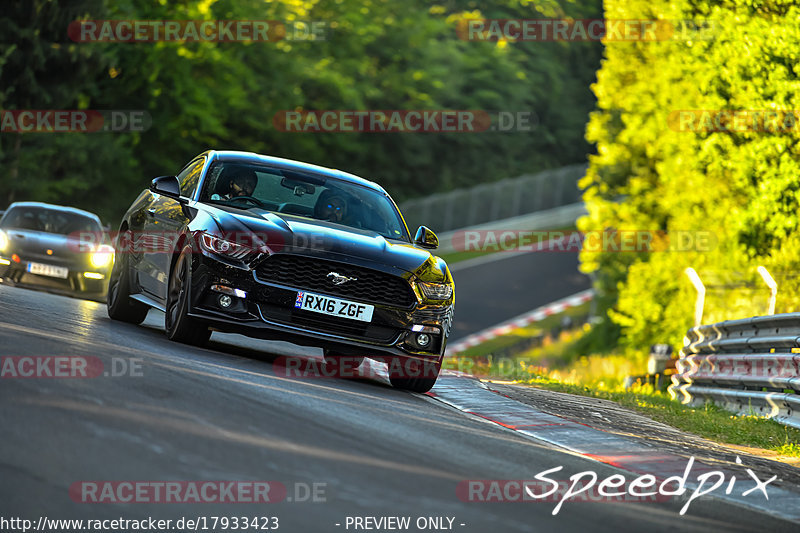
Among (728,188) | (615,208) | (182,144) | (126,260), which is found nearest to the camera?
(126,260)

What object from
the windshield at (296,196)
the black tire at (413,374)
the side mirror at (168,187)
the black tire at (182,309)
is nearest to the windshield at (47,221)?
the side mirror at (168,187)

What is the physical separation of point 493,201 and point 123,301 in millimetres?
46324

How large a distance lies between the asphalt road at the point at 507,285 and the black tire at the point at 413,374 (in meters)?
26.2

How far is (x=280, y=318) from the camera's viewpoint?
9477 mm

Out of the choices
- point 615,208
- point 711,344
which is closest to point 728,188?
point 615,208

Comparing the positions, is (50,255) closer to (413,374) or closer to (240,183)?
(240,183)

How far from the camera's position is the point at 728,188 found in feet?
79.0

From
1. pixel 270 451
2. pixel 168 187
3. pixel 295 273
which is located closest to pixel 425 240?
pixel 295 273

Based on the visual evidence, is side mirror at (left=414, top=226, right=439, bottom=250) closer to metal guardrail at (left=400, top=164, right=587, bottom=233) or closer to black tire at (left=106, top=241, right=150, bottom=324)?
black tire at (left=106, top=241, right=150, bottom=324)

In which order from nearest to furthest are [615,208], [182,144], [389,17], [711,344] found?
[711,344] < [615,208] < [182,144] < [389,17]

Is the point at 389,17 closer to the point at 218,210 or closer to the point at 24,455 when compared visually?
the point at 218,210

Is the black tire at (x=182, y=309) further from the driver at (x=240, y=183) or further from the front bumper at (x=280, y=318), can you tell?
the driver at (x=240, y=183)

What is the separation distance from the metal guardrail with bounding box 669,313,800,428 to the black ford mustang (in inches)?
117

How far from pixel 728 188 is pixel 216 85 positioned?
25.1 meters
